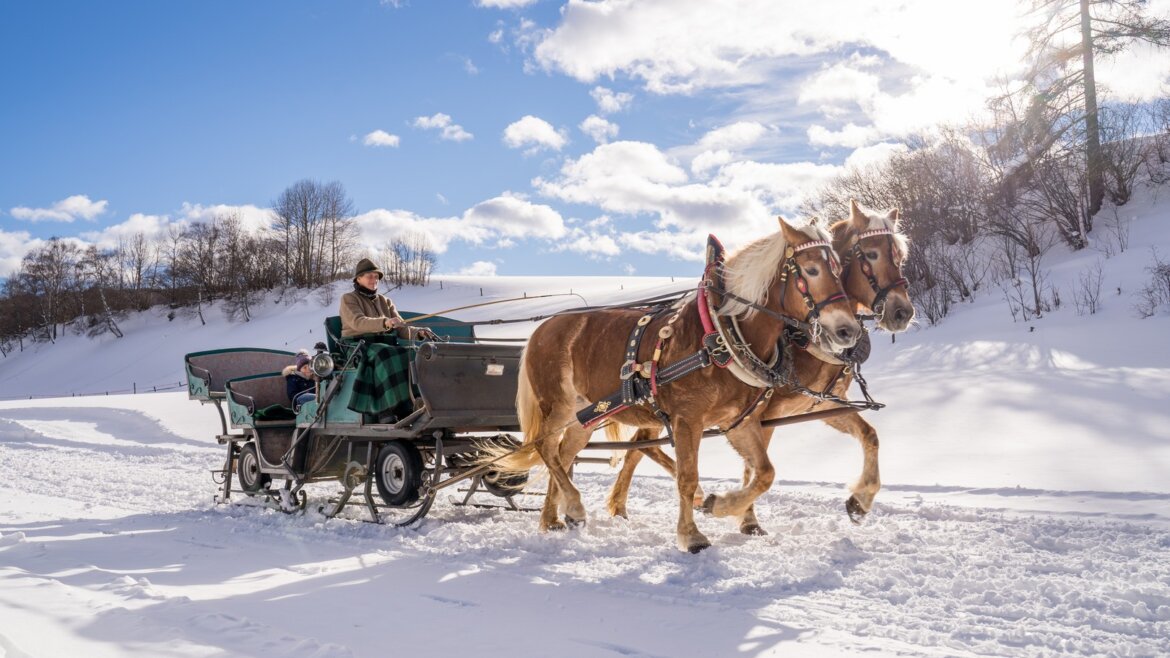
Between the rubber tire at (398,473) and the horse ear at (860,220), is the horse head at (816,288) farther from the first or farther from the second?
the rubber tire at (398,473)

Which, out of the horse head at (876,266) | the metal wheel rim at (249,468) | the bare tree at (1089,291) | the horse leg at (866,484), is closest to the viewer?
the horse head at (876,266)

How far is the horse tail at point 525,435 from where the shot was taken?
643 centimetres

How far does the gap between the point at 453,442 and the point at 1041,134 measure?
74.5ft

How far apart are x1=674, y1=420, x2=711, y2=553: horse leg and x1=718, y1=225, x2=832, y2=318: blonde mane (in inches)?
30.6

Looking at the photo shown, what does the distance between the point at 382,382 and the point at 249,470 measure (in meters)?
2.27

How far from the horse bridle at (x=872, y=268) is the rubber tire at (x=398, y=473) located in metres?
3.56

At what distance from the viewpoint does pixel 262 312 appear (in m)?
53.0

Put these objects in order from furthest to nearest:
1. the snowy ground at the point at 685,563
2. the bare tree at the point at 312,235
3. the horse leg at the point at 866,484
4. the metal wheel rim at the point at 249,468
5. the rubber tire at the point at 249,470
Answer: the bare tree at the point at 312,235 < the metal wheel rim at the point at 249,468 < the rubber tire at the point at 249,470 < the horse leg at the point at 866,484 < the snowy ground at the point at 685,563

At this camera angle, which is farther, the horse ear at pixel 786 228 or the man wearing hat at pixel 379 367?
the man wearing hat at pixel 379 367

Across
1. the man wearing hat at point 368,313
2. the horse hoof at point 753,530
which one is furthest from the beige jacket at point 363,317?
the horse hoof at point 753,530

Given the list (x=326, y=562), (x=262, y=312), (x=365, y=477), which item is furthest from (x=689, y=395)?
(x=262, y=312)

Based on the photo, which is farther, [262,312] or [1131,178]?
[262,312]

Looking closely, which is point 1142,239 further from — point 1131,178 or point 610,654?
point 610,654

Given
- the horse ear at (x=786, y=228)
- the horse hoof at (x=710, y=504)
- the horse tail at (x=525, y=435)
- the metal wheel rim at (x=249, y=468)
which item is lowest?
the metal wheel rim at (x=249, y=468)
